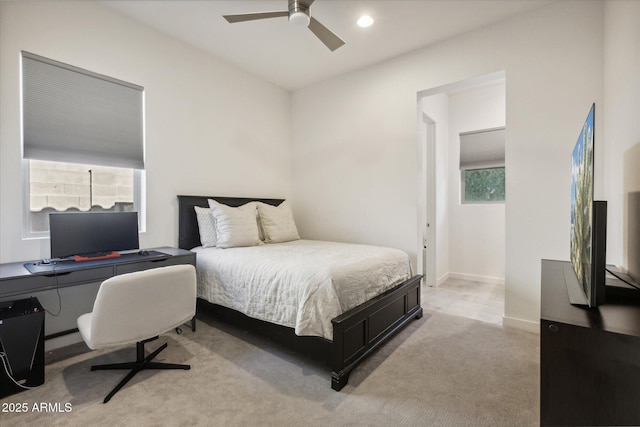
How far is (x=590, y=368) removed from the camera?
102cm

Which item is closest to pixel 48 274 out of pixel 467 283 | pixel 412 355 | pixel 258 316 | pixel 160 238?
pixel 160 238

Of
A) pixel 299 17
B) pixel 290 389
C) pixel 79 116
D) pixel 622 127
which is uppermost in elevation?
pixel 299 17

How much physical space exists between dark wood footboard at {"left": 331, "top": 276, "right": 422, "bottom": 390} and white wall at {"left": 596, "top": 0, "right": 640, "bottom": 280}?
148cm

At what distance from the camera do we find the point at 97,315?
1673 mm

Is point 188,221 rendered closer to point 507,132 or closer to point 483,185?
point 507,132

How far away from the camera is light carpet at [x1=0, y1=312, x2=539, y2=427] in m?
1.62

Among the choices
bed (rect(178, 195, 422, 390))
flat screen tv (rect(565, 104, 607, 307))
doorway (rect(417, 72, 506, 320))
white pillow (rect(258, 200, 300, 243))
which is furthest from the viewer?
doorway (rect(417, 72, 506, 320))

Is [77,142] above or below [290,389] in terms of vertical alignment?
above

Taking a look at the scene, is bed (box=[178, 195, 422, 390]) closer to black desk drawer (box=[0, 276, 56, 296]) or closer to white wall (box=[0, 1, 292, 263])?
white wall (box=[0, 1, 292, 263])

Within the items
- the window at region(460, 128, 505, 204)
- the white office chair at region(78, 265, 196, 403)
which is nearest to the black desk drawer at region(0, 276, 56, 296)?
the white office chair at region(78, 265, 196, 403)

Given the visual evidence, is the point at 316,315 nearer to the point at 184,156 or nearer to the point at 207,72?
the point at 184,156

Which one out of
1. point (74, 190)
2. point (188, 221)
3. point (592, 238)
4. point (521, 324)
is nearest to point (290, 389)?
point (592, 238)

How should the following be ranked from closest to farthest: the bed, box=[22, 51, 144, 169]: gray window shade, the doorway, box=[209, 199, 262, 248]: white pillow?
the bed → box=[22, 51, 144, 169]: gray window shade → box=[209, 199, 262, 248]: white pillow → the doorway

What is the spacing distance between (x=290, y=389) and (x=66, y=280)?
5.60 feet
